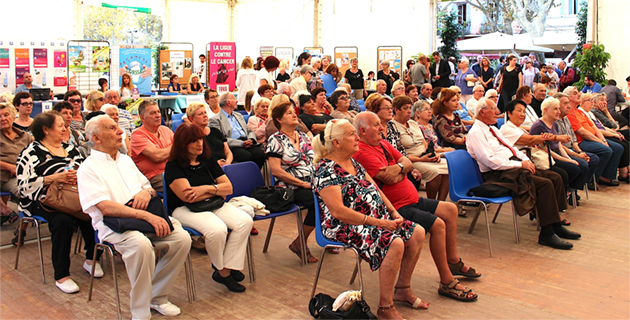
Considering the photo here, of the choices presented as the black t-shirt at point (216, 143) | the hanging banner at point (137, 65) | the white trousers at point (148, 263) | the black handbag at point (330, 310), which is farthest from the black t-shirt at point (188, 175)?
the hanging banner at point (137, 65)

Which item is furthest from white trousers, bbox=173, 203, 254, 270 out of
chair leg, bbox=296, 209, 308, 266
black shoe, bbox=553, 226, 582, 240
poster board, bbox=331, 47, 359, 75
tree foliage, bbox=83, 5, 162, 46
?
tree foliage, bbox=83, 5, 162, 46

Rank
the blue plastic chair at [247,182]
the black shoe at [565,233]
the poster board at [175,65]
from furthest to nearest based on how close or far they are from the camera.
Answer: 1. the poster board at [175,65]
2. the black shoe at [565,233]
3. the blue plastic chair at [247,182]

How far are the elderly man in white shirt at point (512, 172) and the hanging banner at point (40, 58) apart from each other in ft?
27.8

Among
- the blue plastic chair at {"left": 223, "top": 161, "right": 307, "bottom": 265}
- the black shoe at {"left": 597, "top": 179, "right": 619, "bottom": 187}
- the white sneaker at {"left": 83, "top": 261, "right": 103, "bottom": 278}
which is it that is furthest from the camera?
the black shoe at {"left": 597, "top": 179, "right": 619, "bottom": 187}

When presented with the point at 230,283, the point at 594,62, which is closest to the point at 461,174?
the point at 230,283

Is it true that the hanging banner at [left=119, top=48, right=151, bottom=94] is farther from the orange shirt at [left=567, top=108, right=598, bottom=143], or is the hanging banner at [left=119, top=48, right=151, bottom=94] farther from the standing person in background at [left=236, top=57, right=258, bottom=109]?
the orange shirt at [left=567, top=108, right=598, bottom=143]

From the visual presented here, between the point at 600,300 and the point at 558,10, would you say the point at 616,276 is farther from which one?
the point at 558,10

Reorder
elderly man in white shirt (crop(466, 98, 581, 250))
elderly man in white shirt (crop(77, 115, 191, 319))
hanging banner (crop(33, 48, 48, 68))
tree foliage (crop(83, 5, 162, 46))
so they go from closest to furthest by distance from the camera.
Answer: elderly man in white shirt (crop(77, 115, 191, 319)) → elderly man in white shirt (crop(466, 98, 581, 250)) → hanging banner (crop(33, 48, 48, 68)) → tree foliage (crop(83, 5, 162, 46))

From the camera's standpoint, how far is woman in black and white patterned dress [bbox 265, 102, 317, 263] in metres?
4.21

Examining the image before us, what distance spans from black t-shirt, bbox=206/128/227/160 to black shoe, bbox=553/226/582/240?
10.0 ft

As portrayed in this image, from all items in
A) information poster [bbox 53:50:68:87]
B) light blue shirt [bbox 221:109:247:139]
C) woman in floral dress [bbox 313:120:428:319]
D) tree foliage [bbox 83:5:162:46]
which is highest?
tree foliage [bbox 83:5:162:46]

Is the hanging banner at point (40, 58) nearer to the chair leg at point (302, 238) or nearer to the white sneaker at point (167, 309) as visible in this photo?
the chair leg at point (302, 238)

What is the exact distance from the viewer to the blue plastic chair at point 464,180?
4.47m

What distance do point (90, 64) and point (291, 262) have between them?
8103 mm
